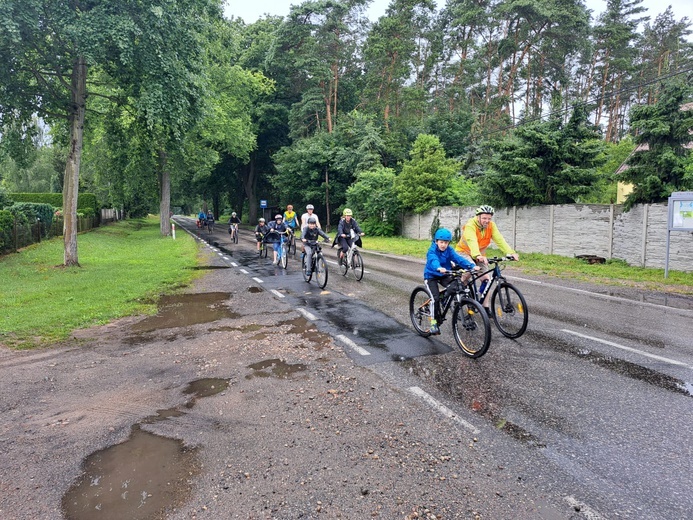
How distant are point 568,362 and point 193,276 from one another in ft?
36.9

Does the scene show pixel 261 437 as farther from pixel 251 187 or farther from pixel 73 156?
pixel 251 187

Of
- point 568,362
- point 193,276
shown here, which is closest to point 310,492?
point 568,362

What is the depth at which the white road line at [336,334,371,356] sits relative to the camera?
5.77 metres

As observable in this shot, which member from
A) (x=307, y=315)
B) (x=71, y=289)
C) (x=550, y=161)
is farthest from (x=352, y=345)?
(x=550, y=161)

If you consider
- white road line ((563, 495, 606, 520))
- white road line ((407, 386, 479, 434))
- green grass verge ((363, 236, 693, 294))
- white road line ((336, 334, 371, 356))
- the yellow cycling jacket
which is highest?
the yellow cycling jacket

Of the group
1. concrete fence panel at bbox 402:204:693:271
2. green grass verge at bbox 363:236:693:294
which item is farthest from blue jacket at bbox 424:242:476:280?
concrete fence panel at bbox 402:204:693:271

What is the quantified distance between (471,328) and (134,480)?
4019mm

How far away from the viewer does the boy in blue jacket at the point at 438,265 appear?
5.97 meters

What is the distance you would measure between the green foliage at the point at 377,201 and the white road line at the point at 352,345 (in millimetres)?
23196

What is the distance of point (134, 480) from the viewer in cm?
307

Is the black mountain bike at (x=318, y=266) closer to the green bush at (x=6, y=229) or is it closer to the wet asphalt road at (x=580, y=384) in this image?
the wet asphalt road at (x=580, y=384)

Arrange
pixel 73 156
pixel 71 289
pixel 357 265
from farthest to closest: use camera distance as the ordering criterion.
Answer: pixel 73 156, pixel 357 265, pixel 71 289

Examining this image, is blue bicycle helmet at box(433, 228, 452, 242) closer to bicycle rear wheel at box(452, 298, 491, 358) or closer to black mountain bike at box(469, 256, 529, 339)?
black mountain bike at box(469, 256, 529, 339)

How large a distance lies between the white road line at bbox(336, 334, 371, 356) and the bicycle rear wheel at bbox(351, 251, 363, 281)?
554 cm
